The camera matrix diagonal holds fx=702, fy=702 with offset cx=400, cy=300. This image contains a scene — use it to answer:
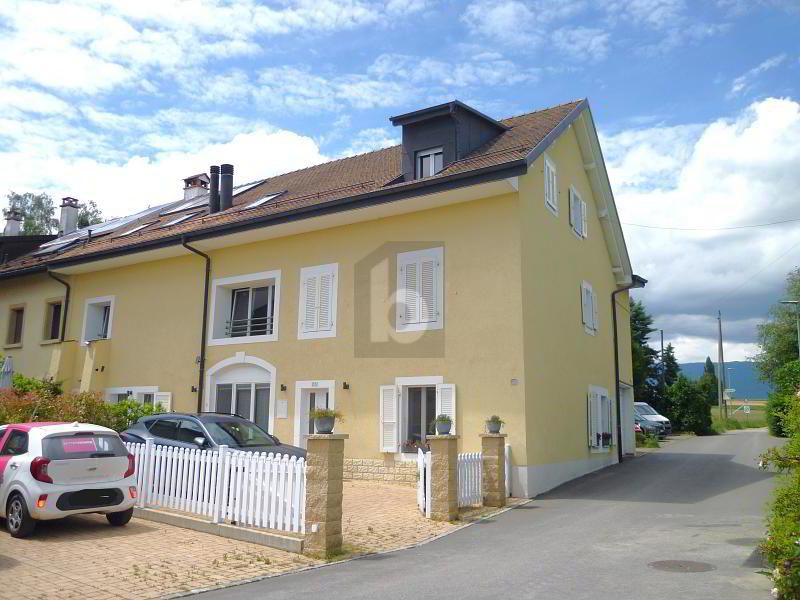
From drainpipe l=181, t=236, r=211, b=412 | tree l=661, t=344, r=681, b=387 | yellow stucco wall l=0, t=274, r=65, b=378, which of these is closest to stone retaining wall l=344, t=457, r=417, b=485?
drainpipe l=181, t=236, r=211, b=412

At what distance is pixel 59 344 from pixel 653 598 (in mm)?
20192

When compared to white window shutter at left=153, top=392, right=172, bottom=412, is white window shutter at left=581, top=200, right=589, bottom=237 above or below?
above

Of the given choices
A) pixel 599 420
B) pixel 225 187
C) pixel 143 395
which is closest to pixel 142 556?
pixel 143 395

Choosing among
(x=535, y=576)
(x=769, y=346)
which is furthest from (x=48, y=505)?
(x=769, y=346)

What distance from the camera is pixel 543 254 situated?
1579cm

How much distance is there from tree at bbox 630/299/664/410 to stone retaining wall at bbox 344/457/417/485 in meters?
27.2

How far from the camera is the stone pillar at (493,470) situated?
1244 cm

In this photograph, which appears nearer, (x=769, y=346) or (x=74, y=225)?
(x=74, y=225)

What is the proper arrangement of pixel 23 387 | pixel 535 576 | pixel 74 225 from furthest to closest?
pixel 74 225 < pixel 23 387 < pixel 535 576

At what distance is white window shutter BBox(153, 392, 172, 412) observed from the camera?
1925 centimetres

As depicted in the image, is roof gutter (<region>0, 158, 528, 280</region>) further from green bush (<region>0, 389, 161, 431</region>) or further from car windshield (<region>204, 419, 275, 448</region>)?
car windshield (<region>204, 419, 275, 448</region>)

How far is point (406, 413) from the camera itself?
1534 cm

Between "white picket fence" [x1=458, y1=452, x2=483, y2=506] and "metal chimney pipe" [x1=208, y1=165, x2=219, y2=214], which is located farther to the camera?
"metal chimney pipe" [x1=208, y1=165, x2=219, y2=214]

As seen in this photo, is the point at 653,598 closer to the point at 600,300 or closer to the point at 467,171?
the point at 467,171
